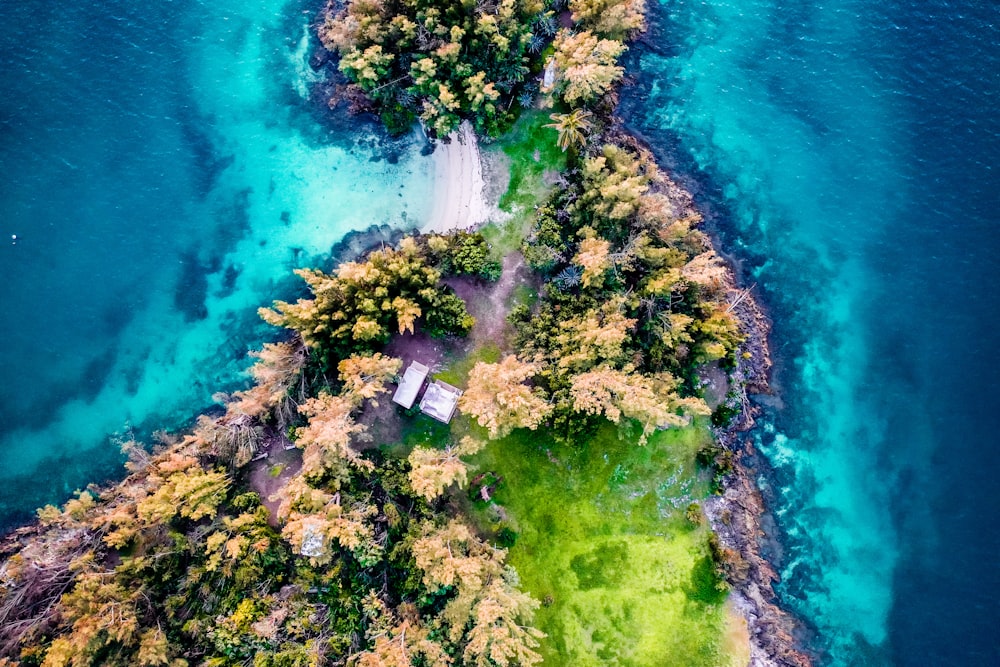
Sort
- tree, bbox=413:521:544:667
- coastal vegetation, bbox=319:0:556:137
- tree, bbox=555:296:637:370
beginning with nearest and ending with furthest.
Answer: tree, bbox=413:521:544:667
tree, bbox=555:296:637:370
coastal vegetation, bbox=319:0:556:137

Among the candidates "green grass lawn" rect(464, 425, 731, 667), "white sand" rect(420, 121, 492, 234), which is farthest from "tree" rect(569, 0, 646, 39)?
"green grass lawn" rect(464, 425, 731, 667)

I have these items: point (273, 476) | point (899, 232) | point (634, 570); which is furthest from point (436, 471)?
point (899, 232)

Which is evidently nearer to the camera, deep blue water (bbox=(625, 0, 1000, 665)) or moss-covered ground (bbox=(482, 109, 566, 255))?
deep blue water (bbox=(625, 0, 1000, 665))

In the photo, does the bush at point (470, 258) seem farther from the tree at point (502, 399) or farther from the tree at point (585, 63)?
the tree at point (585, 63)

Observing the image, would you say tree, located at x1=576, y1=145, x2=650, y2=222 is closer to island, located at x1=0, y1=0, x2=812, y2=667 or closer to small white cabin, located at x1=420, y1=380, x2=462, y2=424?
island, located at x1=0, y1=0, x2=812, y2=667

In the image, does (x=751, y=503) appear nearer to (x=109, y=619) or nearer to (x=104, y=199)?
(x=109, y=619)

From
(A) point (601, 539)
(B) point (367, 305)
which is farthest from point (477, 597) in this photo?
(B) point (367, 305)
